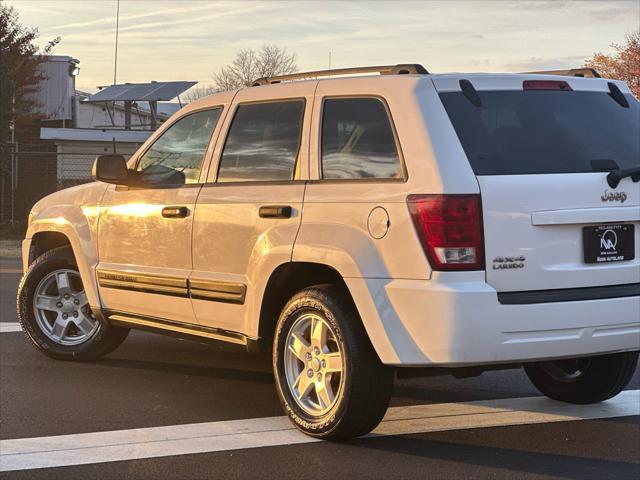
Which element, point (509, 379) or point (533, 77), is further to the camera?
point (509, 379)

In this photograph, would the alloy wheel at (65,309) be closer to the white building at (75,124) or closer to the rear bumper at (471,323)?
the rear bumper at (471,323)

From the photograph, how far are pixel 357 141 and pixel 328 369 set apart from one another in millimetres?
1268

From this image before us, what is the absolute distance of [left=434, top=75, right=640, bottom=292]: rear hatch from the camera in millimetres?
5230

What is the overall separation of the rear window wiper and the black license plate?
9.0 inches

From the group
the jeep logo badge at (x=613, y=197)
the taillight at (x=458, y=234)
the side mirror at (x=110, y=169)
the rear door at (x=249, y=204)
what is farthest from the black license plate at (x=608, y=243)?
the side mirror at (x=110, y=169)

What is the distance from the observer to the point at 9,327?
956 cm

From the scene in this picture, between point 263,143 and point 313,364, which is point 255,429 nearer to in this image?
point 313,364

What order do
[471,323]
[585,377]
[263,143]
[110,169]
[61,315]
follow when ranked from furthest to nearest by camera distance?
[61,315], [110,169], [585,377], [263,143], [471,323]

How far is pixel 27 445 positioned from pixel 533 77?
342cm

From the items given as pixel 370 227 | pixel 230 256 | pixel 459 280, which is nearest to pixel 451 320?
pixel 459 280

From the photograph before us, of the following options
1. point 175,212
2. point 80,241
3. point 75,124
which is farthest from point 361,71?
point 75,124

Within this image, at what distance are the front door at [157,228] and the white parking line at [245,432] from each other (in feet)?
3.34

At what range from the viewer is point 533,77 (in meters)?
5.76

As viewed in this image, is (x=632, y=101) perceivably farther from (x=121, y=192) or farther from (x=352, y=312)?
(x=121, y=192)
